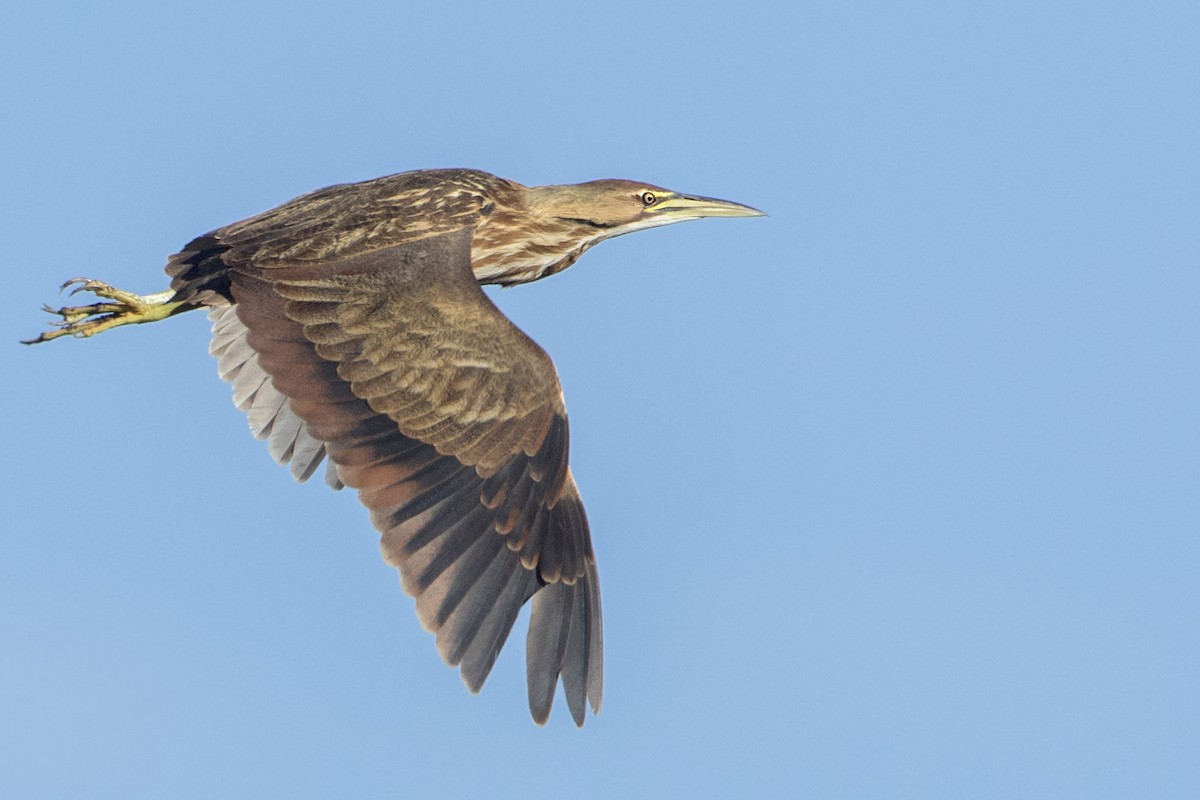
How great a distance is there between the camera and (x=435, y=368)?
6781mm

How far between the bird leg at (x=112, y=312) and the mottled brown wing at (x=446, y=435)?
86 cm

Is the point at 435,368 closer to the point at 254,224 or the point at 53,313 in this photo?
the point at 254,224

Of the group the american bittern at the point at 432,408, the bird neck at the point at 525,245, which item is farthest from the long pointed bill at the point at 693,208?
the american bittern at the point at 432,408

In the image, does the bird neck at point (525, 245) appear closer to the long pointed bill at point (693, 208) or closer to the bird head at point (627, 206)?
the bird head at point (627, 206)

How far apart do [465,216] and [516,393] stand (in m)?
1.15

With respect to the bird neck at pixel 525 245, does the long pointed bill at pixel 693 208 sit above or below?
above

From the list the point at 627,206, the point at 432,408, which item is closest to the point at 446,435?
the point at 432,408

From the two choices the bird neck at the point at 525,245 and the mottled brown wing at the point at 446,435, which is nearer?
the mottled brown wing at the point at 446,435

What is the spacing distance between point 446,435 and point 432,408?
115 mm

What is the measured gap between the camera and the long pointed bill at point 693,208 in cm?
850

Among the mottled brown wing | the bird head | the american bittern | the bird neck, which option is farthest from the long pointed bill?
the mottled brown wing

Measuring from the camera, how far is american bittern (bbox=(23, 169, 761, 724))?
6.63 metres

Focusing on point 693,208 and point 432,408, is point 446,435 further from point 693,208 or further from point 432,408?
point 693,208

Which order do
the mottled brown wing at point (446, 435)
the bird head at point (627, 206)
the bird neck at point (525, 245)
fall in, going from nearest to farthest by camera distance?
the mottled brown wing at point (446, 435) < the bird neck at point (525, 245) < the bird head at point (627, 206)
